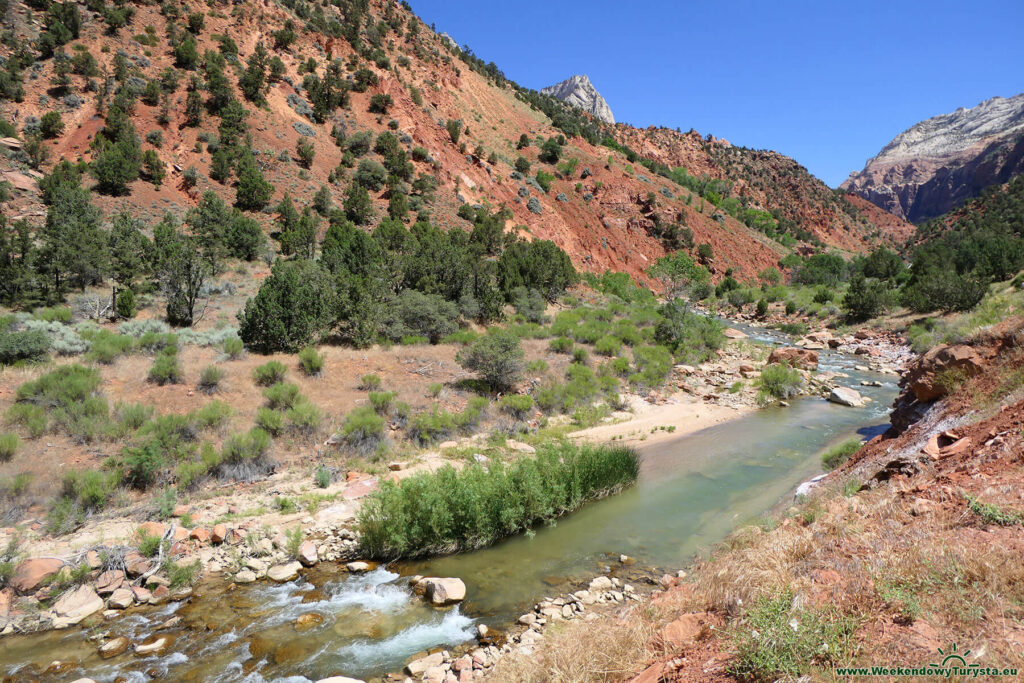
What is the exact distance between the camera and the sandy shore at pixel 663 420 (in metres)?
13.9

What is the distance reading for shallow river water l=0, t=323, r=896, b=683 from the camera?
18.7ft

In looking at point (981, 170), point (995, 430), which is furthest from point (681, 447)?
point (981, 170)

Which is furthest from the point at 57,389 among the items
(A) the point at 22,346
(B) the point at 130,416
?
(A) the point at 22,346

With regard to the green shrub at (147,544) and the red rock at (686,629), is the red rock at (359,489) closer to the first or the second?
the green shrub at (147,544)

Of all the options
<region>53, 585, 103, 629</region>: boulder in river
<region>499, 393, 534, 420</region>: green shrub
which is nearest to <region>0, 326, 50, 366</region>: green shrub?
<region>53, 585, 103, 629</region>: boulder in river

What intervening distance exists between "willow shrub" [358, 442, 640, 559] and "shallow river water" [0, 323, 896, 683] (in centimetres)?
29

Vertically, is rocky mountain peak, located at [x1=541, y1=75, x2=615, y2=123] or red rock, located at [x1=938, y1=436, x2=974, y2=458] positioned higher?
rocky mountain peak, located at [x1=541, y1=75, x2=615, y2=123]

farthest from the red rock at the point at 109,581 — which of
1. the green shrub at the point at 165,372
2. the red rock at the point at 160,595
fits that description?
the green shrub at the point at 165,372

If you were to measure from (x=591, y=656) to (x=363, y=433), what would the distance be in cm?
872

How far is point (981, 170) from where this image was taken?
106 meters

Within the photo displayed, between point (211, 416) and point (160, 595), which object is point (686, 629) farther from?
point (211, 416)

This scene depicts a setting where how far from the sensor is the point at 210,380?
1211 cm

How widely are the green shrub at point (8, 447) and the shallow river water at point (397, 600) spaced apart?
14.5ft

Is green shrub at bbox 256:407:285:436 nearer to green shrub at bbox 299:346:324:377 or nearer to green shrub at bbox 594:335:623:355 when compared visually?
green shrub at bbox 299:346:324:377
